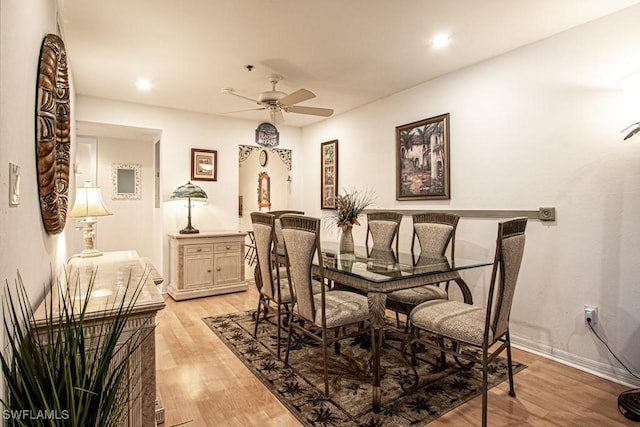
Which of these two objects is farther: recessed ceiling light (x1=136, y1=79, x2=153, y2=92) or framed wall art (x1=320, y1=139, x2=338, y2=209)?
framed wall art (x1=320, y1=139, x2=338, y2=209)

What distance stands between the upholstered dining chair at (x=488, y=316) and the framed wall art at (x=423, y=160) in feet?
5.18

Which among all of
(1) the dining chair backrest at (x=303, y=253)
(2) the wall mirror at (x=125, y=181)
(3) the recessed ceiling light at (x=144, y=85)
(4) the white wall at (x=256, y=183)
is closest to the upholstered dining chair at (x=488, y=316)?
(1) the dining chair backrest at (x=303, y=253)

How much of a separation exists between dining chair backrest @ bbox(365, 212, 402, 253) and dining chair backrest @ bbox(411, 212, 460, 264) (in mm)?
261

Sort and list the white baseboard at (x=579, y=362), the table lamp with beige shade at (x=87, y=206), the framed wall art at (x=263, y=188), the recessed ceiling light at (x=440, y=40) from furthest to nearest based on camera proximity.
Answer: the framed wall art at (x=263, y=188) → the recessed ceiling light at (x=440, y=40) → the table lamp with beige shade at (x=87, y=206) → the white baseboard at (x=579, y=362)

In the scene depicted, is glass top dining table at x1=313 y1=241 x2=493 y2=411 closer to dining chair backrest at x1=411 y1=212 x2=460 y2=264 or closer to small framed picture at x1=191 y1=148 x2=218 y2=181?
dining chair backrest at x1=411 y1=212 x2=460 y2=264

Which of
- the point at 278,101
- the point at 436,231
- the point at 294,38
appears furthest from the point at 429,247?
the point at 294,38

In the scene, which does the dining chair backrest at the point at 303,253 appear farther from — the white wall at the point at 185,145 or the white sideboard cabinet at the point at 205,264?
the white wall at the point at 185,145

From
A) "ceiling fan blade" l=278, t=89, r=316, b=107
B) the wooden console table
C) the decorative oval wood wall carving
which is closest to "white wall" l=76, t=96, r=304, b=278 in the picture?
"ceiling fan blade" l=278, t=89, r=316, b=107

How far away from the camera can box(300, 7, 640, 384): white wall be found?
230 centimetres

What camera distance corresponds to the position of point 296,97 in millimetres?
3090

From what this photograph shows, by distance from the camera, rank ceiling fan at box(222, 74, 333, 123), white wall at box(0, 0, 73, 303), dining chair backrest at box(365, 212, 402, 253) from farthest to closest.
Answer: dining chair backrest at box(365, 212, 402, 253)
ceiling fan at box(222, 74, 333, 123)
white wall at box(0, 0, 73, 303)

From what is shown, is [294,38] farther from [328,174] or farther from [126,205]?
[126,205]

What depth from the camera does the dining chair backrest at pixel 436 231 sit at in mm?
2896

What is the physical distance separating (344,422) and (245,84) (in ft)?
10.7
